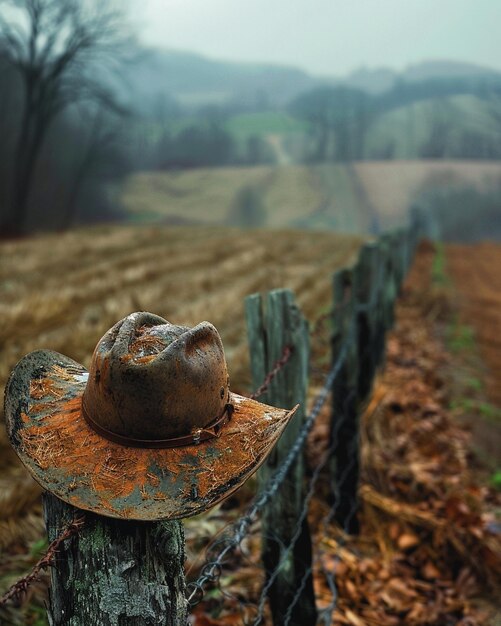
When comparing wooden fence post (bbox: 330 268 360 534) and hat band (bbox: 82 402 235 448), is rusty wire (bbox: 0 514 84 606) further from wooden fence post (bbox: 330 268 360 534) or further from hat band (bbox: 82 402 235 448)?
wooden fence post (bbox: 330 268 360 534)

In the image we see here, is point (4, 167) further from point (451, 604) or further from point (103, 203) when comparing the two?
point (451, 604)

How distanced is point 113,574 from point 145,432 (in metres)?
0.28

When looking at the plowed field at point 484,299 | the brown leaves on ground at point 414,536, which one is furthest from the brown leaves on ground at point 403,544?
the plowed field at point 484,299

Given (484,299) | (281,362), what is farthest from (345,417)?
(484,299)

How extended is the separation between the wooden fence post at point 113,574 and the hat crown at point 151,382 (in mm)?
191

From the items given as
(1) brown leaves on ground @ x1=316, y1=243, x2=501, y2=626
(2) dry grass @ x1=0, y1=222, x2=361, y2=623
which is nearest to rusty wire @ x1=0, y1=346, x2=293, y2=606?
(2) dry grass @ x1=0, y1=222, x2=361, y2=623

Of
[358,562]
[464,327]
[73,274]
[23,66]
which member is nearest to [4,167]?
[23,66]

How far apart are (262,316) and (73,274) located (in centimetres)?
963

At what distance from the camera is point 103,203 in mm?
32688

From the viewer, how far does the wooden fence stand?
1.11m

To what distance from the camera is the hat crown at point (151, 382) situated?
1188 millimetres

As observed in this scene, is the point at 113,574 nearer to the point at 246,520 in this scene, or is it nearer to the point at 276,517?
the point at 246,520

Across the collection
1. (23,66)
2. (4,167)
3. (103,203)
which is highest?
(23,66)

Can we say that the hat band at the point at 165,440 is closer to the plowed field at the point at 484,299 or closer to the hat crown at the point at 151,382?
the hat crown at the point at 151,382
